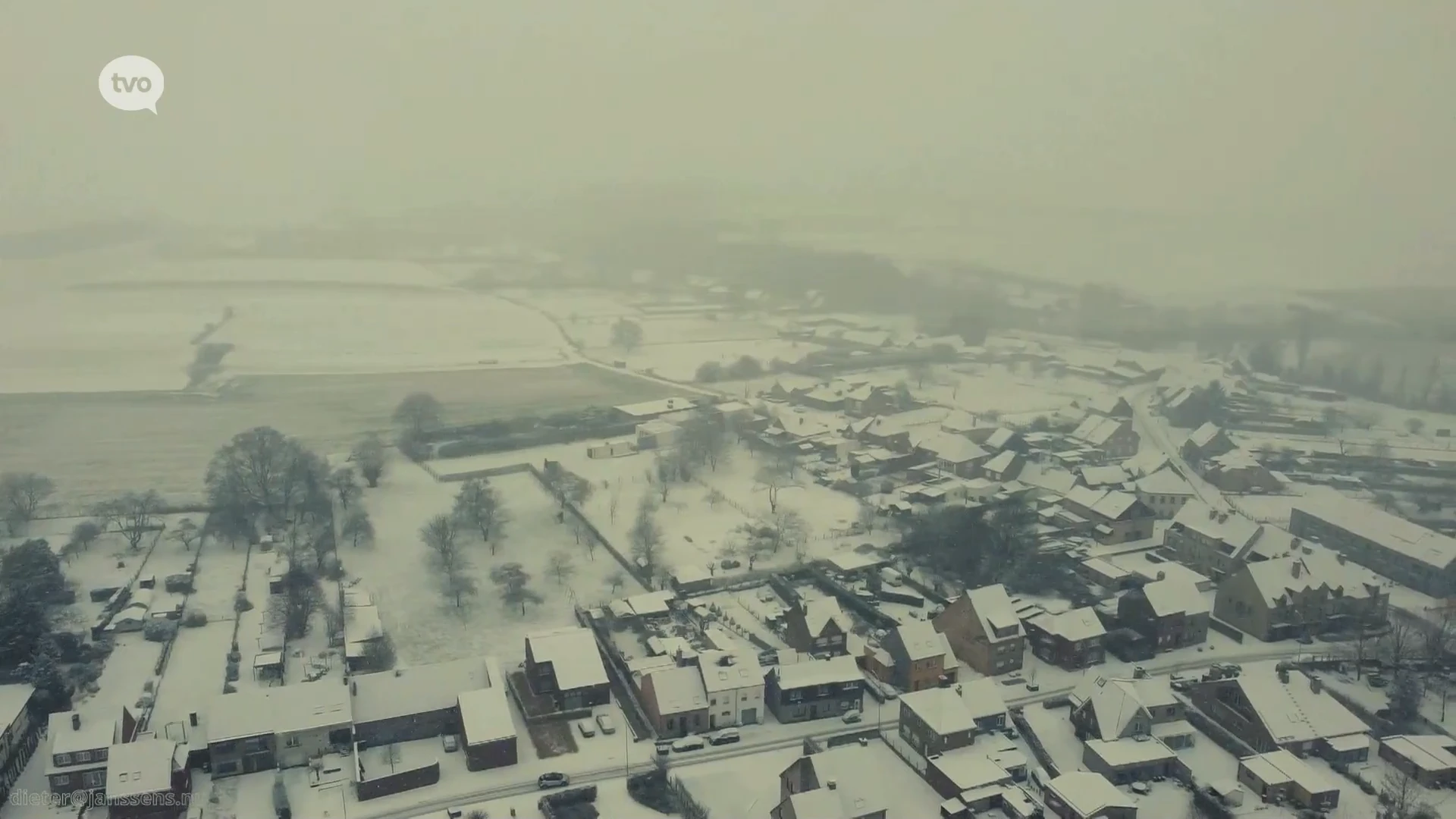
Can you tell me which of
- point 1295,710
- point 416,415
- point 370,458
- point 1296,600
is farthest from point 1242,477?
point 370,458

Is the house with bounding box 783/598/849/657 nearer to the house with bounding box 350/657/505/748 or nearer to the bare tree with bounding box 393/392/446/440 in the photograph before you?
the house with bounding box 350/657/505/748

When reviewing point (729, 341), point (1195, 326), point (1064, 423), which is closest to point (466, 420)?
point (729, 341)

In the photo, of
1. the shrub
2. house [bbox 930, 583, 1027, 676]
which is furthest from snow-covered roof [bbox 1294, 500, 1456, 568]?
the shrub

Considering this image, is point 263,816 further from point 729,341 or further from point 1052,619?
point 729,341

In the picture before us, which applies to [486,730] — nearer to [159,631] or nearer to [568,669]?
[568,669]

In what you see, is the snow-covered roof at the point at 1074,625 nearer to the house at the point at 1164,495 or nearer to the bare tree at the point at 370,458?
the house at the point at 1164,495

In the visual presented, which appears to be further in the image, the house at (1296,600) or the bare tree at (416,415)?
the bare tree at (416,415)

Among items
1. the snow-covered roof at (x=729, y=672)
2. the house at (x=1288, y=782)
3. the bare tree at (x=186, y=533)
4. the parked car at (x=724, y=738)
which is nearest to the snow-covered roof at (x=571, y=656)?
the snow-covered roof at (x=729, y=672)
